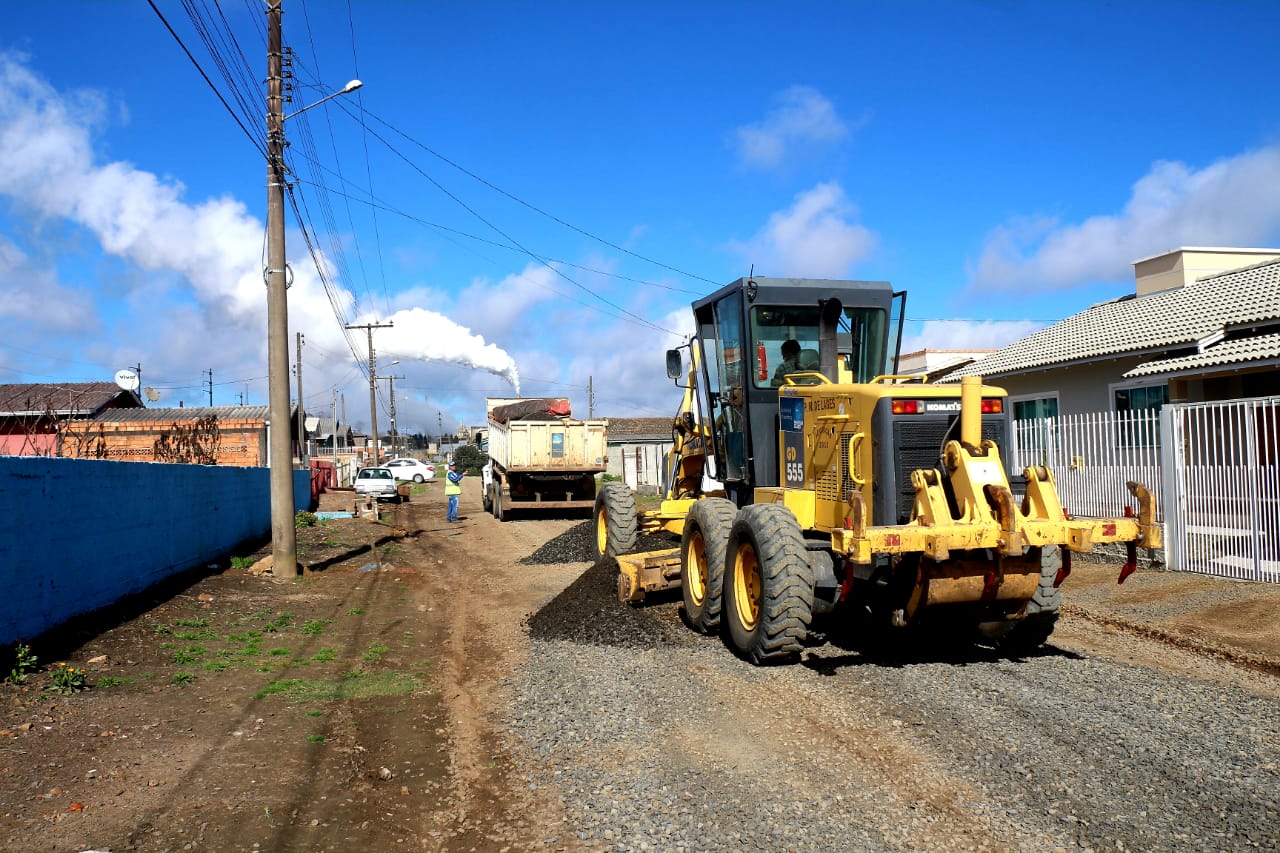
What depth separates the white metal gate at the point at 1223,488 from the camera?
33.0ft

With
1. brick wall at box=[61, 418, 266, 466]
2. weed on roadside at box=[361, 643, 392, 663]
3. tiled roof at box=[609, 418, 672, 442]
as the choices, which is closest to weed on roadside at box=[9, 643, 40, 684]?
weed on roadside at box=[361, 643, 392, 663]

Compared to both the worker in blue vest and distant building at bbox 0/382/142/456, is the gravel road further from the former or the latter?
distant building at bbox 0/382/142/456

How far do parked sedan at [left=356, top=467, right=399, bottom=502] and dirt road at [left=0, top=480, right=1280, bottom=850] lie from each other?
85.0 ft

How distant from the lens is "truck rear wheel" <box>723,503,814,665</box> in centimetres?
658

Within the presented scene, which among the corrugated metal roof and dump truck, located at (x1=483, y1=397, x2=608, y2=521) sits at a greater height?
the corrugated metal roof

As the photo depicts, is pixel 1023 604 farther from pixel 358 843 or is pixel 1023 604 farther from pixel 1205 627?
pixel 358 843

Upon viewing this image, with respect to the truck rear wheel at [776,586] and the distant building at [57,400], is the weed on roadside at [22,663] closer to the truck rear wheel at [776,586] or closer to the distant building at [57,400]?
the truck rear wheel at [776,586]

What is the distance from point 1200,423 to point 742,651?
7186mm

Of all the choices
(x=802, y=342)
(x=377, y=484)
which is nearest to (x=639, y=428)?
(x=377, y=484)

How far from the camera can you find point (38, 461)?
799cm

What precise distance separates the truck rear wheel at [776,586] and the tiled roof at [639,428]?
46160mm

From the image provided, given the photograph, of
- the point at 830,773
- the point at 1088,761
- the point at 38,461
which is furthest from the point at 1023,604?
the point at 38,461

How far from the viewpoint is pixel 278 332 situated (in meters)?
12.6

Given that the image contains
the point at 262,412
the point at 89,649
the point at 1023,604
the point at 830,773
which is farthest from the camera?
the point at 262,412
